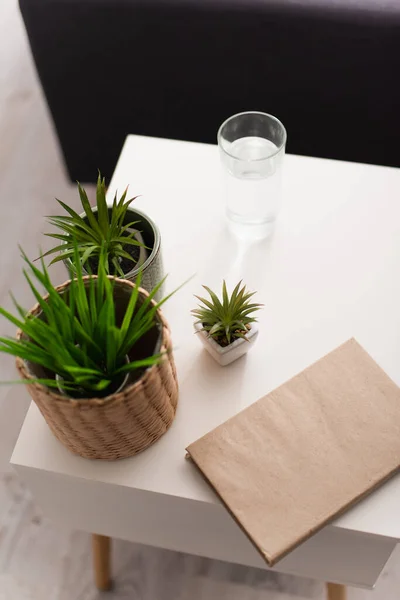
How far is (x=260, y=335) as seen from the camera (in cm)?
87

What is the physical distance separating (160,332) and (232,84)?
2.38 feet

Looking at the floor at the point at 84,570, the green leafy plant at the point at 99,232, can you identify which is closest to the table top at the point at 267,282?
the green leafy plant at the point at 99,232

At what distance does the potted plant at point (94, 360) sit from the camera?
0.65m

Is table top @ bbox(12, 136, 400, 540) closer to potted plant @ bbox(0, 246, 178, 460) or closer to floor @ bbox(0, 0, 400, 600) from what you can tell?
potted plant @ bbox(0, 246, 178, 460)

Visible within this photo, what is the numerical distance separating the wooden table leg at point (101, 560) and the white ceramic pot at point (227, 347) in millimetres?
420

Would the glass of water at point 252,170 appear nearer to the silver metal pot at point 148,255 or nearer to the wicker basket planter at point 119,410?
the silver metal pot at point 148,255

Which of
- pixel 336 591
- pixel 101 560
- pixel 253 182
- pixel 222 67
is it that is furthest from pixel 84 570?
pixel 222 67

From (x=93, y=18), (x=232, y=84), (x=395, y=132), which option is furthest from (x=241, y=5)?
(x=395, y=132)

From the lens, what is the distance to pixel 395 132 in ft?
4.33

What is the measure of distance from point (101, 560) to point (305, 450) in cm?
54

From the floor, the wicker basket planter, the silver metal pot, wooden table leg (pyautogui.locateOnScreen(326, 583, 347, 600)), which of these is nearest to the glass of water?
the silver metal pot

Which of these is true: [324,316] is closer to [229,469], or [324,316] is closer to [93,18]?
[229,469]

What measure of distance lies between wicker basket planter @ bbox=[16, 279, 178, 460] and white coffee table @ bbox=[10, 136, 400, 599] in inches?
1.5

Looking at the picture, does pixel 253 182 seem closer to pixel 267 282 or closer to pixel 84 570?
pixel 267 282
